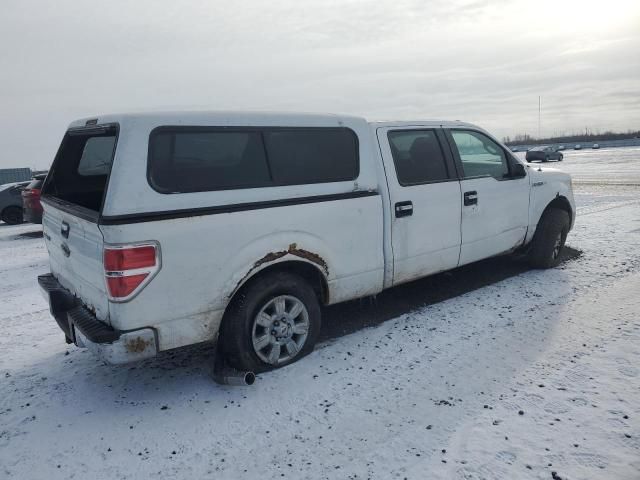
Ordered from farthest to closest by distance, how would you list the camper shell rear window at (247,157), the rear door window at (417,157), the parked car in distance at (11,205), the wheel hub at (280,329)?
the parked car in distance at (11,205), the rear door window at (417,157), the wheel hub at (280,329), the camper shell rear window at (247,157)

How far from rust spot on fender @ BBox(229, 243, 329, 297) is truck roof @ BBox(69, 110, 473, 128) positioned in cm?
98

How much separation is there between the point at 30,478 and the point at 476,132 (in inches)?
195

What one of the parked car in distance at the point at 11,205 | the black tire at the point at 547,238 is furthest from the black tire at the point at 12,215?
the black tire at the point at 547,238

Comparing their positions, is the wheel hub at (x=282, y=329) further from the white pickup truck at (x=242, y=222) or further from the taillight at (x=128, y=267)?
the taillight at (x=128, y=267)

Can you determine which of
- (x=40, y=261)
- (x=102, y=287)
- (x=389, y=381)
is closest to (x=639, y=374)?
(x=389, y=381)

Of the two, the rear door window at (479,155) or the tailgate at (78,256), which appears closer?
the tailgate at (78,256)

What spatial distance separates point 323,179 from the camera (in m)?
3.86

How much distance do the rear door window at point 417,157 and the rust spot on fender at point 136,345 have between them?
2540 mm

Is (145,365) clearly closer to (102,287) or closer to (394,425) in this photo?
(102,287)

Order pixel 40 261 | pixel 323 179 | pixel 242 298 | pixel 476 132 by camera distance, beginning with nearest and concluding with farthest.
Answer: pixel 242 298, pixel 323 179, pixel 476 132, pixel 40 261

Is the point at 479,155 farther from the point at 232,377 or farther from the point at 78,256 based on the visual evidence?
the point at 78,256

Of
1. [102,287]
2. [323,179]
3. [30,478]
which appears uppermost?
[323,179]

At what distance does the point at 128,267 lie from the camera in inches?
116

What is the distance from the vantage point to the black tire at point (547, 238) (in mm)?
5910
